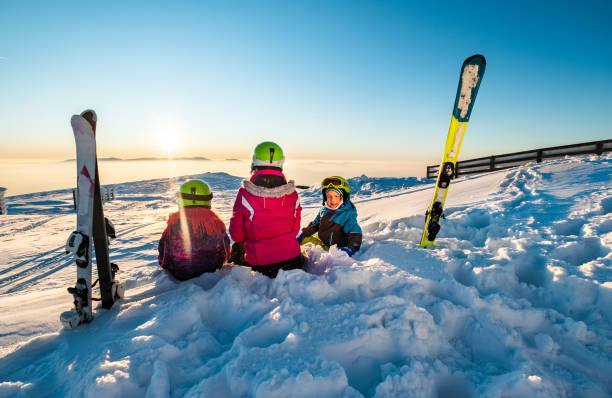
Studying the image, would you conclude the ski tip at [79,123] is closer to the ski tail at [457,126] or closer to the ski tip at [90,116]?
the ski tip at [90,116]

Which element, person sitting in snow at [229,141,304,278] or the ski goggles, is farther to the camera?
the ski goggles

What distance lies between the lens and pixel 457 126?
4387mm

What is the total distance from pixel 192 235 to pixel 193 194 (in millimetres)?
505

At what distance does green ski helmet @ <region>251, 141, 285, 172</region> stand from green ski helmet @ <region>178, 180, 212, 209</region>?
2.37 feet

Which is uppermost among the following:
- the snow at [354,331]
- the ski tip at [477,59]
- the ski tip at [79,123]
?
the ski tip at [477,59]

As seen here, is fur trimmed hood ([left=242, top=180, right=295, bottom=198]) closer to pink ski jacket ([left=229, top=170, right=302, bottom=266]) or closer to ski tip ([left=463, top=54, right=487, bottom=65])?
pink ski jacket ([left=229, top=170, right=302, bottom=266])

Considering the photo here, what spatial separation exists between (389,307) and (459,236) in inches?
140

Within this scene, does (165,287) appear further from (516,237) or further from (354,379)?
(516,237)

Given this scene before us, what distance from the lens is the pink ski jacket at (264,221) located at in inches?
130

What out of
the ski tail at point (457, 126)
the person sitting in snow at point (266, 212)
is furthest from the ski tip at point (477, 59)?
the person sitting in snow at point (266, 212)

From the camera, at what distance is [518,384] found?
→ 1.64 m

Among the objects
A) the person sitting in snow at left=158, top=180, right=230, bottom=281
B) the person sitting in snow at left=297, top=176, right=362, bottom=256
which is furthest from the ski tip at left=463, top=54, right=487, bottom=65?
the person sitting in snow at left=158, top=180, right=230, bottom=281

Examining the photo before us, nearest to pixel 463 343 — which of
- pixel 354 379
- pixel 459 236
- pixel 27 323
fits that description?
pixel 354 379

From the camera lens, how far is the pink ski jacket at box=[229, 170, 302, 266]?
10.8 feet
